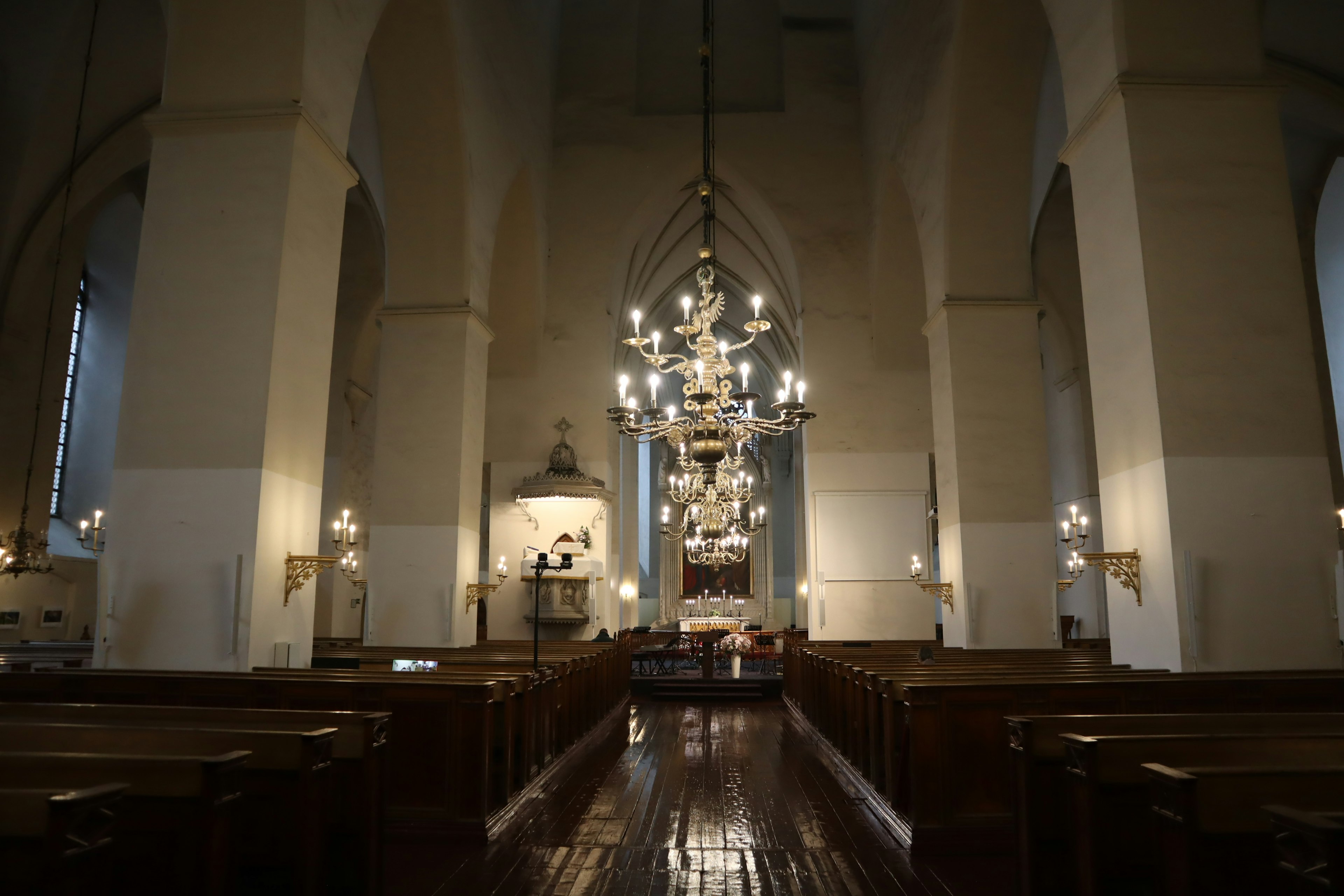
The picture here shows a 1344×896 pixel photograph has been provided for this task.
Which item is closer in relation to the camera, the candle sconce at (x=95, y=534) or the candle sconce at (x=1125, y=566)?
the candle sconce at (x=1125, y=566)

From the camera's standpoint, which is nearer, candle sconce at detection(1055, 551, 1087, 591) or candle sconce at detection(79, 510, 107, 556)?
candle sconce at detection(79, 510, 107, 556)

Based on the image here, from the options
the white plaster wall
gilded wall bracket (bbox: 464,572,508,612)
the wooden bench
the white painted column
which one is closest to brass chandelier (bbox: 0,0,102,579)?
gilded wall bracket (bbox: 464,572,508,612)

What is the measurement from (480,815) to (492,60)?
31.1 ft

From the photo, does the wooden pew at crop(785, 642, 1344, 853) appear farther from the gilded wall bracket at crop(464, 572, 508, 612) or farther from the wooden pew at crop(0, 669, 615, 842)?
the gilded wall bracket at crop(464, 572, 508, 612)

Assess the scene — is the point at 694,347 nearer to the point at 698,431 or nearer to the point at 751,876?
the point at 698,431

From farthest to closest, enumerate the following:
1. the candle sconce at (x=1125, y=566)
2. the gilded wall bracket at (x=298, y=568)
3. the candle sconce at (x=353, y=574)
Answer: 1. the candle sconce at (x=353, y=574)
2. the gilded wall bracket at (x=298, y=568)
3. the candle sconce at (x=1125, y=566)

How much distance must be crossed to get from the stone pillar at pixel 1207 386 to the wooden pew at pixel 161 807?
16.1 ft

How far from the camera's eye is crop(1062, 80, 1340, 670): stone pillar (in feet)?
16.3

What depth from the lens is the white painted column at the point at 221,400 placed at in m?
5.37

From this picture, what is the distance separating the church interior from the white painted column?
0.03m

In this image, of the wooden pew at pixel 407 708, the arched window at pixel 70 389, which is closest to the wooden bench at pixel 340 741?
the wooden pew at pixel 407 708

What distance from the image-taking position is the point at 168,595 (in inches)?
212

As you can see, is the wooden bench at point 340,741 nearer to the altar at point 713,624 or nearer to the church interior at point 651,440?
the church interior at point 651,440

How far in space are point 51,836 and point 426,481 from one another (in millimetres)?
7848
